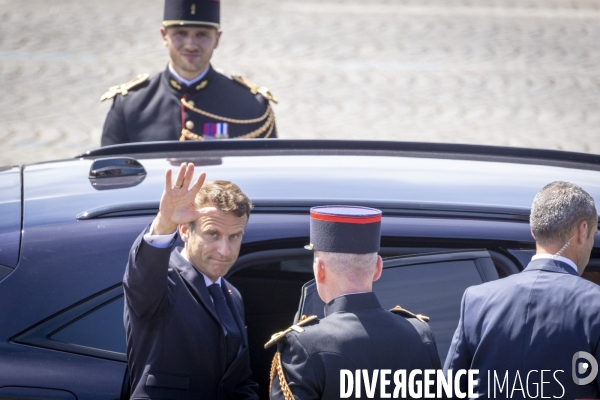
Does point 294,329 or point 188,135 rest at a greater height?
point 188,135

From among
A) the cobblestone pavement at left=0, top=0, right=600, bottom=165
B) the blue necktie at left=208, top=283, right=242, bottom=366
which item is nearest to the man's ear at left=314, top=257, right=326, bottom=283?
the blue necktie at left=208, top=283, right=242, bottom=366

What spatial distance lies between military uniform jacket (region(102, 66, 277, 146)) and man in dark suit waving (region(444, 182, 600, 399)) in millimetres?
2516

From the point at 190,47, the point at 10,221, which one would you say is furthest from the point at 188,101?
the point at 10,221

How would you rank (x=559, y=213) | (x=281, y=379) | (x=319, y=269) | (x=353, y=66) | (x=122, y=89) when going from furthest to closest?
(x=353, y=66) → (x=122, y=89) → (x=559, y=213) → (x=319, y=269) → (x=281, y=379)

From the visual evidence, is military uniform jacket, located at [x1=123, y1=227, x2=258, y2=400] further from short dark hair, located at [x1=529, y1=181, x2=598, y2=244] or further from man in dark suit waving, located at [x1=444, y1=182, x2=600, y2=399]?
short dark hair, located at [x1=529, y1=181, x2=598, y2=244]

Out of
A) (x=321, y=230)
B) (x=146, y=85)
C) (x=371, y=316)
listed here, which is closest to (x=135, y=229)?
(x=321, y=230)

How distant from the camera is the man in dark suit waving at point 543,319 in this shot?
2445 millimetres

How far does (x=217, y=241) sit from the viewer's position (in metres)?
2.59

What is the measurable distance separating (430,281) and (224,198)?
69 centimetres

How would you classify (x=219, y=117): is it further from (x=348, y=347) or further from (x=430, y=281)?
(x=348, y=347)

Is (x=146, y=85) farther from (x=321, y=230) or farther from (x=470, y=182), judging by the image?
(x=321, y=230)

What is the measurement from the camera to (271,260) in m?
2.73

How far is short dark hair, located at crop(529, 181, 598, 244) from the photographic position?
2.56 m

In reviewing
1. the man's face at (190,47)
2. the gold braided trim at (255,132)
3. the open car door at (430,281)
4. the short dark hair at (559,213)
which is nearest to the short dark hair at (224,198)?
the open car door at (430,281)
